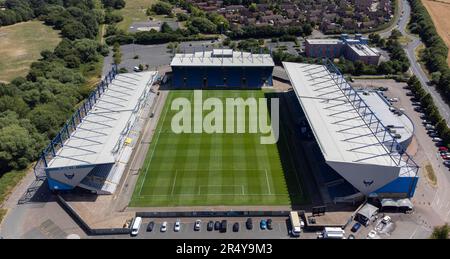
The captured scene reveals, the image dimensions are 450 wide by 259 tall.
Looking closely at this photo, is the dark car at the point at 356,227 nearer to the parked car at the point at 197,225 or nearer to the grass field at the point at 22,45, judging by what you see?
the parked car at the point at 197,225

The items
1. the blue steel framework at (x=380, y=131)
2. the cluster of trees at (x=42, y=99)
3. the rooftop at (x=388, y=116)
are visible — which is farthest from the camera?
the rooftop at (x=388, y=116)

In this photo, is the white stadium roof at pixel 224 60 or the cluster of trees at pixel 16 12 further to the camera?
the cluster of trees at pixel 16 12

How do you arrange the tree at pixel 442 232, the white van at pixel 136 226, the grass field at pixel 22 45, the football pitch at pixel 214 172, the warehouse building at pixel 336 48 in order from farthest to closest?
1. the warehouse building at pixel 336 48
2. the grass field at pixel 22 45
3. the football pitch at pixel 214 172
4. the white van at pixel 136 226
5. the tree at pixel 442 232

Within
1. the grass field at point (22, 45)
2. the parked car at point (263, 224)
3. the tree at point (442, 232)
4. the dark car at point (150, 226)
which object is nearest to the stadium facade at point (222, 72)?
the grass field at point (22, 45)

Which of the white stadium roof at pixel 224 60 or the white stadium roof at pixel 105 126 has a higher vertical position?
the white stadium roof at pixel 105 126

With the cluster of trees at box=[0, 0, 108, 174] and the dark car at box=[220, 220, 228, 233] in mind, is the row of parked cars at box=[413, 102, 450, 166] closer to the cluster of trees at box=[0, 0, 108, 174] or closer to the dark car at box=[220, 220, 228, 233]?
the dark car at box=[220, 220, 228, 233]
